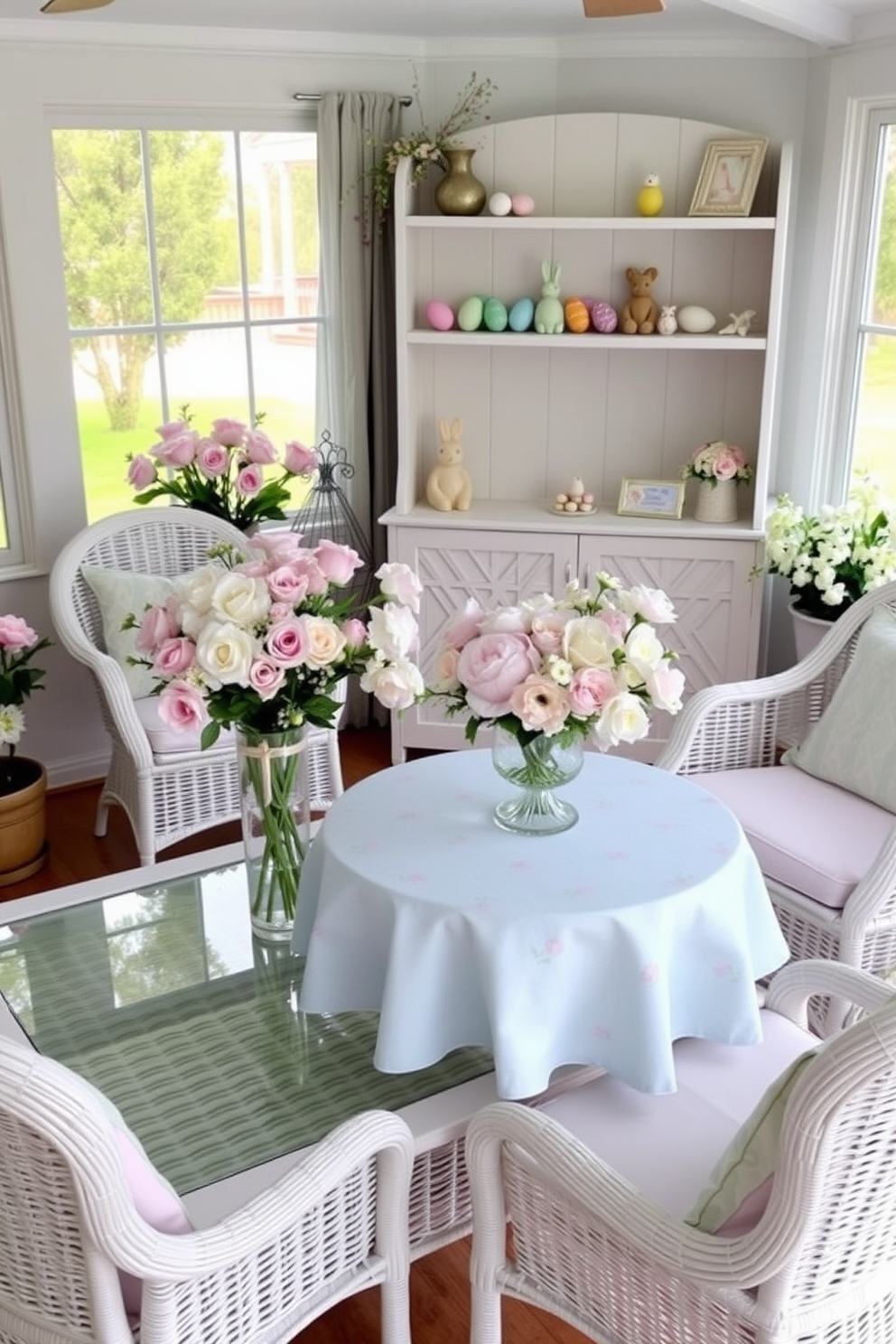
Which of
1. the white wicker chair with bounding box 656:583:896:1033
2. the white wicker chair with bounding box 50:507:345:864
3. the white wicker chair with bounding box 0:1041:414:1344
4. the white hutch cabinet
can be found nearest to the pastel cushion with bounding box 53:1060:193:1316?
the white wicker chair with bounding box 0:1041:414:1344

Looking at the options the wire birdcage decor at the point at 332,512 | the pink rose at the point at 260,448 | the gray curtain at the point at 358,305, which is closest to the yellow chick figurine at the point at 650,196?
the gray curtain at the point at 358,305

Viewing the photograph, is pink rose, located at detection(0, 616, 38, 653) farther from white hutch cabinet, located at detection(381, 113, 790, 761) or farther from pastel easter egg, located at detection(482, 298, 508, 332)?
pastel easter egg, located at detection(482, 298, 508, 332)

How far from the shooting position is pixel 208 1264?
147 cm

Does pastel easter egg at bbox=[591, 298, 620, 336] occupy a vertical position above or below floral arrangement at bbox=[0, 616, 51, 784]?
above

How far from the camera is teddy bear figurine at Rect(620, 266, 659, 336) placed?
3898 millimetres

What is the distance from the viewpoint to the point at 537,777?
2127 mm

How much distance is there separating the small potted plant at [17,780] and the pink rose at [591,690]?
1.92 m

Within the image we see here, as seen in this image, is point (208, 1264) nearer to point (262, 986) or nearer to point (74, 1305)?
point (74, 1305)

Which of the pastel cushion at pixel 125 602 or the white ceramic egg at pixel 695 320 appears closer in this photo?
the pastel cushion at pixel 125 602

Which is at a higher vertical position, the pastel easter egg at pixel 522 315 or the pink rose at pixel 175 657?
the pastel easter egg at pixel 522 315

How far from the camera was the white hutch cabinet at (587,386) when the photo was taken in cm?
382

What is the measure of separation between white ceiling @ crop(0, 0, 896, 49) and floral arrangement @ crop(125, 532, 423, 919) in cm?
196

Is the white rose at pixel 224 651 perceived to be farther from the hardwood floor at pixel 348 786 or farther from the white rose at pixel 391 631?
the hardwood floor at pixel 348 786

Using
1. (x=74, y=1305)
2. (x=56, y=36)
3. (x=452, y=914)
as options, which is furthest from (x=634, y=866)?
(x=56, y=36)
